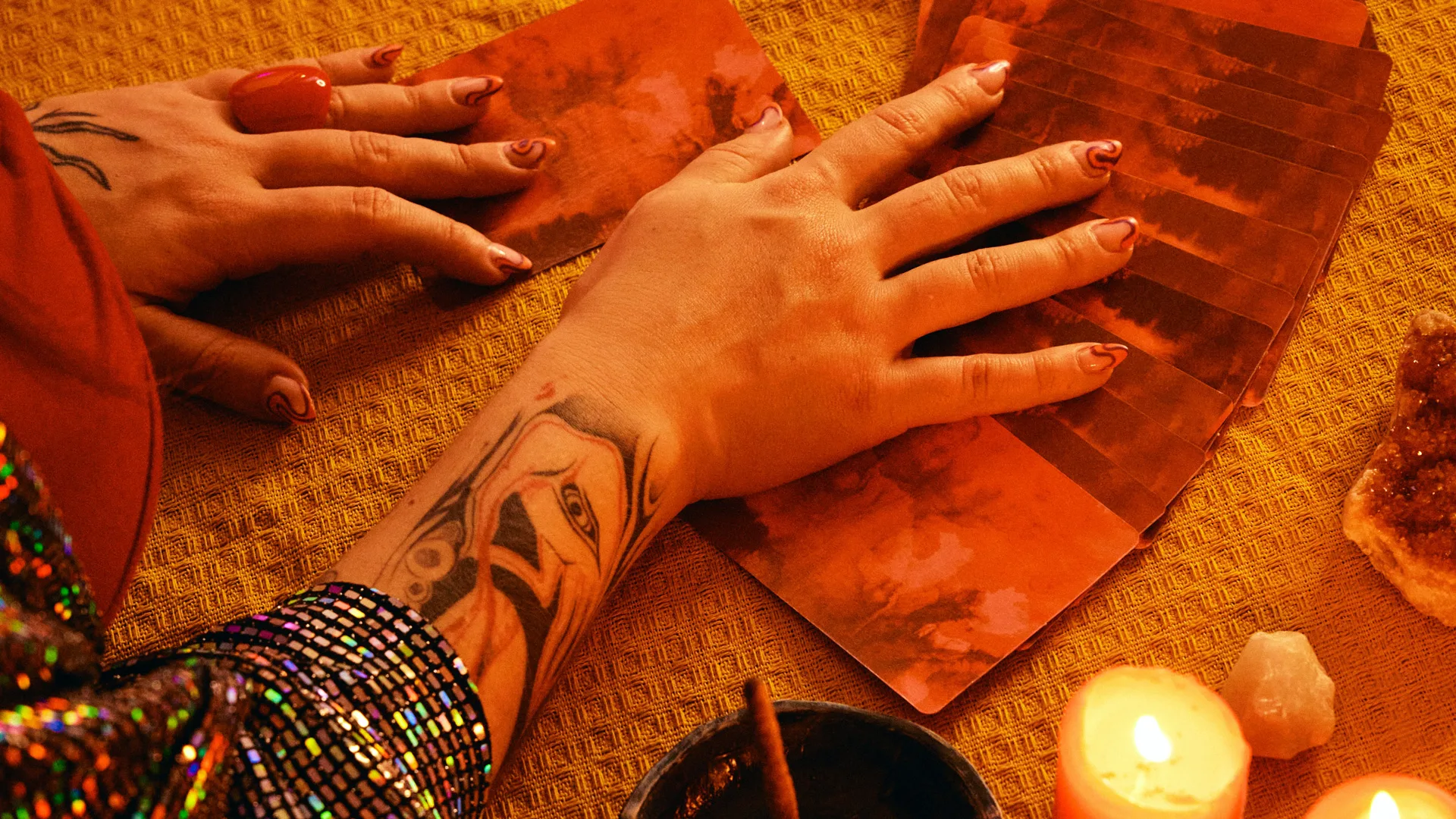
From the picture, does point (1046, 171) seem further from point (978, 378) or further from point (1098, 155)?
point (978, 378)

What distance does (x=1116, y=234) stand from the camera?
2.86ft

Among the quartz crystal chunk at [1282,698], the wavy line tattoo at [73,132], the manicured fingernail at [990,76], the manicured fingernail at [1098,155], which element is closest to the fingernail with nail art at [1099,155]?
the manicured fingernail at [1098,155]

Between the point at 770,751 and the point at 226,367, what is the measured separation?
2.07ft

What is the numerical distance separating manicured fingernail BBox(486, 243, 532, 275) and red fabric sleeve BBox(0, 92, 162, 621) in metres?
0.30

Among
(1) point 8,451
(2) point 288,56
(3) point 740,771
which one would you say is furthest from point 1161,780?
(2) point 288,56

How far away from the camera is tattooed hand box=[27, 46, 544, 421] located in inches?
36.1

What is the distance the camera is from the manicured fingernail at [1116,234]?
2.86 ft

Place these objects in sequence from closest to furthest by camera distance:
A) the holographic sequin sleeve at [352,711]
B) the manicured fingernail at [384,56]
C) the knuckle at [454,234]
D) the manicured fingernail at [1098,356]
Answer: the holographic sequin sleeve at [352,711], the manicured fingernail at [1098,356], the knuckle at [454,234], the manicured fingernail at [384,56]

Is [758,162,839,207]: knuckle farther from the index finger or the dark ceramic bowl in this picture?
the dark ceramic bowl

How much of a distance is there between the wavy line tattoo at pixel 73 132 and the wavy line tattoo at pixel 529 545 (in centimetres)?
45

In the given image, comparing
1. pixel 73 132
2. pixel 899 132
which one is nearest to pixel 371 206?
pixel 73 132

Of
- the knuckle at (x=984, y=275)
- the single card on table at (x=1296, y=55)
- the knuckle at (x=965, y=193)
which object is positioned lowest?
the knuckle at (x=984, y=275)

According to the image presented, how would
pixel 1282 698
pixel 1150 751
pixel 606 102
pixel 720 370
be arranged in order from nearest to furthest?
1. pixel 1150 751
2. pixel 1282 698
3. pixel 720 370
4. pixel 606 102

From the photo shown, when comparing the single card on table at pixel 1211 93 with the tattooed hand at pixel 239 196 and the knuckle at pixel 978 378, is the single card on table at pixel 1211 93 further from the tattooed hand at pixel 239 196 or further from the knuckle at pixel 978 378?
the tattooed hand at pixel 239 196
